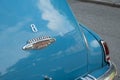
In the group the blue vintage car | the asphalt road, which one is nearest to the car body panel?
the blue vintage car

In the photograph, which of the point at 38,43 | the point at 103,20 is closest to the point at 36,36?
the point at 38,43

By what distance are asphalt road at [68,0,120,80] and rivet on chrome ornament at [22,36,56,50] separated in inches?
133

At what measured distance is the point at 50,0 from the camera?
11.9ft

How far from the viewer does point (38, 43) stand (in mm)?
3266

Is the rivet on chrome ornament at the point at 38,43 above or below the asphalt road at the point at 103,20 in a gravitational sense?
above

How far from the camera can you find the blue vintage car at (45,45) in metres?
3.18

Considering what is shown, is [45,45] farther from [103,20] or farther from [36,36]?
[103,20]

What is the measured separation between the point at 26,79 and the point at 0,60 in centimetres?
32

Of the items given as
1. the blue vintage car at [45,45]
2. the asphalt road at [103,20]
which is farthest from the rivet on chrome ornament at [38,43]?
the asphalt road at [103,20]

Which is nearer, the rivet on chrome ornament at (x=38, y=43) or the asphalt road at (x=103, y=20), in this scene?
the rivet on chrome ornament at (x=38, y=43)

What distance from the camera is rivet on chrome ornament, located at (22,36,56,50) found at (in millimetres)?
Result: 3225

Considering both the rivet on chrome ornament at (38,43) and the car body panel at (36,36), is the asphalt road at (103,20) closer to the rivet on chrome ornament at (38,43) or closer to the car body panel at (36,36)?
the car body panel at (36,36)

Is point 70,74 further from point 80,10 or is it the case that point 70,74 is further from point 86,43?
point 80,10

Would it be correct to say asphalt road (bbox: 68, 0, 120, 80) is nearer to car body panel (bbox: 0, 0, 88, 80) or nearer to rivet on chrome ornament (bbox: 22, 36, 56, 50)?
car body panel (bbox: 0, 0, 88, 80)
